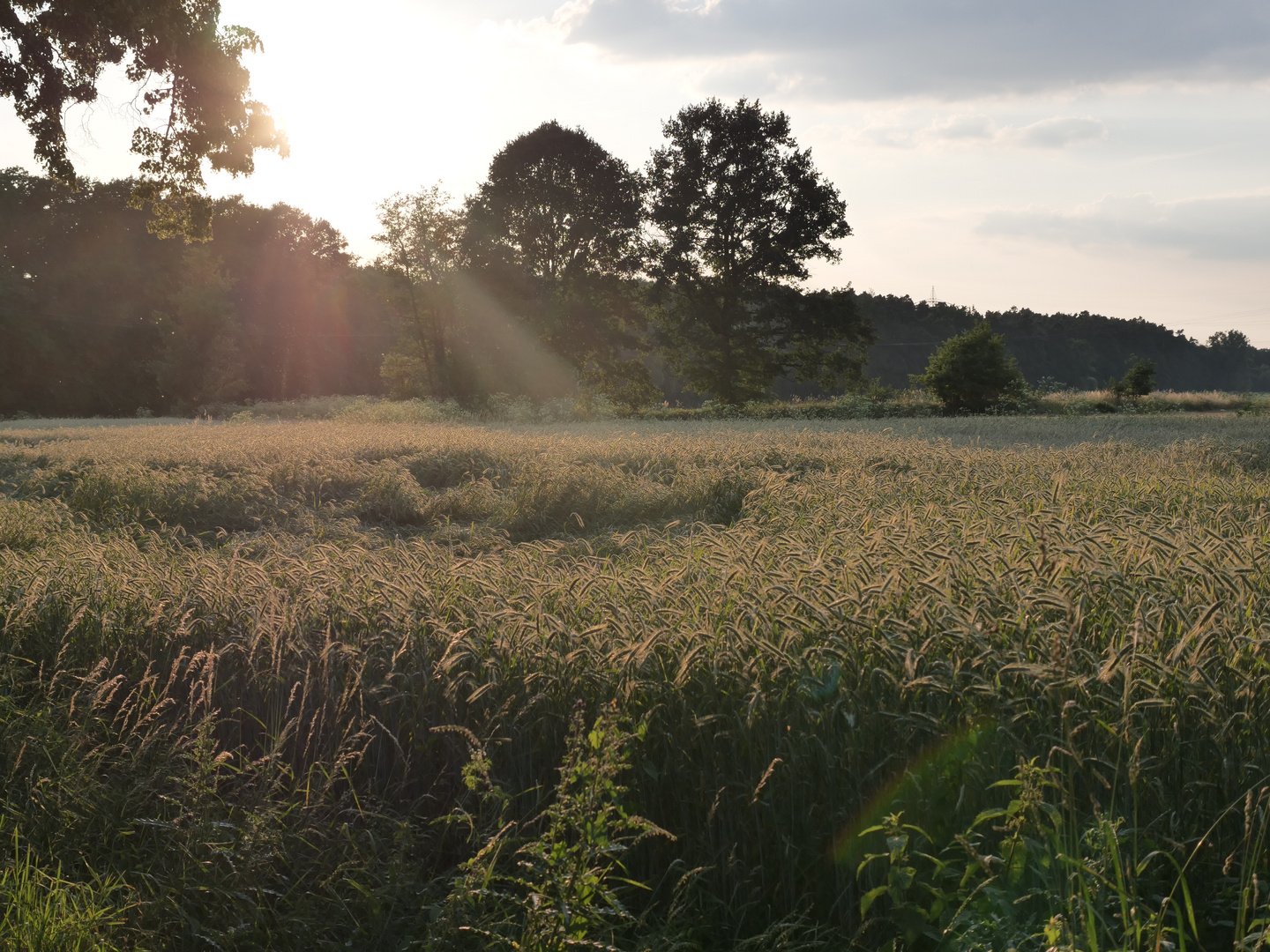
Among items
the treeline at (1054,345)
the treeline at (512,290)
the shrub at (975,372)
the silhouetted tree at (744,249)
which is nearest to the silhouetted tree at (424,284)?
the treeline at (512,290)

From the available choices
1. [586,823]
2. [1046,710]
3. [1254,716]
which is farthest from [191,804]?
[1254,716]

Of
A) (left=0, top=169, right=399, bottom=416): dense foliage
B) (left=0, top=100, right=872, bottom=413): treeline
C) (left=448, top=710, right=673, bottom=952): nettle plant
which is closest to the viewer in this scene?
(left=448, top=710, right=673, bottom=952): nettle plant

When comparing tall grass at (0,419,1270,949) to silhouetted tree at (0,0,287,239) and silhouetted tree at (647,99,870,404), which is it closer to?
silhouetted tree at (0,0,287,239)

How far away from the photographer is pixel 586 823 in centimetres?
216

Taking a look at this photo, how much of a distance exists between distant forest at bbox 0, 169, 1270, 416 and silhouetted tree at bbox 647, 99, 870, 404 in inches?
91.9

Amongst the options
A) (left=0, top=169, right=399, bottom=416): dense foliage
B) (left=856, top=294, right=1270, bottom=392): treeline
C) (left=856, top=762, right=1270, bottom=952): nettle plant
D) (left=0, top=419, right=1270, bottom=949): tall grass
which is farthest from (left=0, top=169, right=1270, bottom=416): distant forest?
(left=856, top=762, right=1270, bottom=952): nettle plant

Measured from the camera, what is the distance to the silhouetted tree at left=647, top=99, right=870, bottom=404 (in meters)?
34.4

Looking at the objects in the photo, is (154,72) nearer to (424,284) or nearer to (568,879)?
(568,879)

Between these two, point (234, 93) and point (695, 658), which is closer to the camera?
point (695, 658)

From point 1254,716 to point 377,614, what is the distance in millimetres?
3149

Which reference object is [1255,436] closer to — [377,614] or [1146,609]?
[1146,609]

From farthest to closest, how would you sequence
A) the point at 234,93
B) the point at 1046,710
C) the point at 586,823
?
the point at 234,93, the point at 1046,710, the point at 586,823

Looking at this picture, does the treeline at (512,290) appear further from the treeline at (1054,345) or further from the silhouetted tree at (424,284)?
the treeline at (1054,345)

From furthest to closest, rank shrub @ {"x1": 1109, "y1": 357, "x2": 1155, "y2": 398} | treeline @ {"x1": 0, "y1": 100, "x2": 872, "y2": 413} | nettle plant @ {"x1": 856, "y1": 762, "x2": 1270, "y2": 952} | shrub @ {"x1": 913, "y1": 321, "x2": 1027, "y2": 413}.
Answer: treeline @ {"x1": 0, "y1": 100, "x2": 872, "y2": 413}, shrub @ {"x1": 1109, "y1": 357, "x2": 1155, "y2": 398}, shrub @ {"x1": 913, "y1": 321, "x2": 1027, "y2": 413}, nettle plant @ {"x1": 856, "y1": 762, "x2": 1270, "y2": 952}
